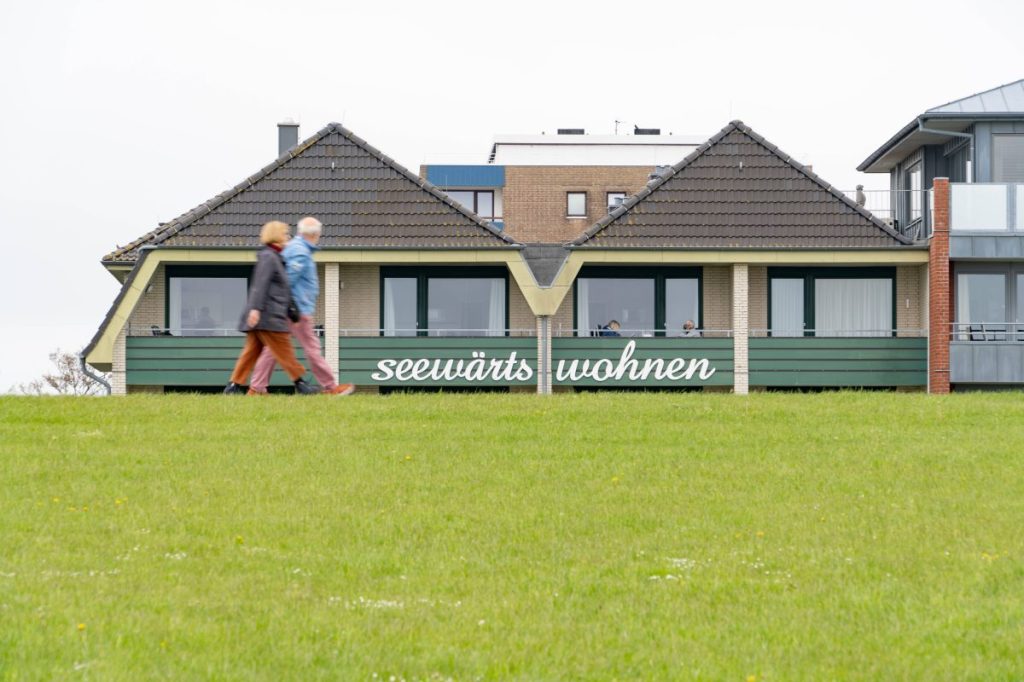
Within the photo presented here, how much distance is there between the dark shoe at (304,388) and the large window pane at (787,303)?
1747cm

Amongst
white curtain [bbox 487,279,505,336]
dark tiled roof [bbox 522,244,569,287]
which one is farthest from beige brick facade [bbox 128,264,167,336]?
dark tiled roof [bbox 522,244,569,287]

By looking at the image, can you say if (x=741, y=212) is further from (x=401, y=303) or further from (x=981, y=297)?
(x=401, y=303)

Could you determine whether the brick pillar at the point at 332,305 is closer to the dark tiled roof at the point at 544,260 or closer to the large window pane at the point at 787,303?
the dark tiled roof at the point at 544,260

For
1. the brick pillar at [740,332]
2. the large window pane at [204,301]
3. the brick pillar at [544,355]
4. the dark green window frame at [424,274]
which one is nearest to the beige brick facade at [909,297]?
the brick pillar at [740,332]

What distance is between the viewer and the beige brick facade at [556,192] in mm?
66125

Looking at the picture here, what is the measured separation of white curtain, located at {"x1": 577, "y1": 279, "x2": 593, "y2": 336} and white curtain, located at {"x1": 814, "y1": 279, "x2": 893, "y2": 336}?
214 inches

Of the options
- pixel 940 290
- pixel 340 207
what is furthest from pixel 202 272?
pixel 940 290

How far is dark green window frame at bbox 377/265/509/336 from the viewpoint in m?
37.9

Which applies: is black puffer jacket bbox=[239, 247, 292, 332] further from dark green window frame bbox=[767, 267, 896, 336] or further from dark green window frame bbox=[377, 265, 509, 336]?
dark green window frame bbox=[767, 267, 896, 336]

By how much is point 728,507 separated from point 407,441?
521cm

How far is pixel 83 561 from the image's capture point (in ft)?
40.5

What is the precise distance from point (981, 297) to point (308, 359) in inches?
785

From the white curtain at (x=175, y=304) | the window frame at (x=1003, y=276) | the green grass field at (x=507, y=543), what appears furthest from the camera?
the white curtain at (x=175, y=304)

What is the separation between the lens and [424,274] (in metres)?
38.0
